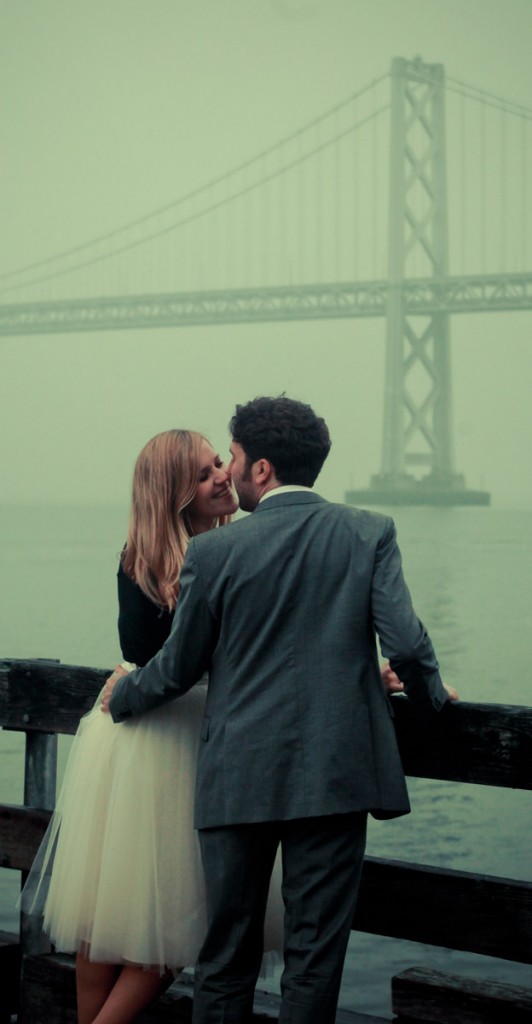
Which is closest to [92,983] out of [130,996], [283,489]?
[130,996]

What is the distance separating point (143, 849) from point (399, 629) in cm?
43

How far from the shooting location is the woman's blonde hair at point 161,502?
1.70 meters

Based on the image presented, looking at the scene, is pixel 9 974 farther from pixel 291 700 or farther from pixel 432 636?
pixel 432 636

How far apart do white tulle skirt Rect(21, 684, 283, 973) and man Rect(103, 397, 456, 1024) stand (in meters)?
0.10

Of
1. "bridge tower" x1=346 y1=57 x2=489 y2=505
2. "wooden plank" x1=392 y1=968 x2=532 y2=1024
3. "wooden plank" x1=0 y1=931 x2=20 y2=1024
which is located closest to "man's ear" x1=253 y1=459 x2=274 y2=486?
"wooden plank" x1=392 y1=968 x2=532 y2=1024

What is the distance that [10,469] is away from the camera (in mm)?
90062

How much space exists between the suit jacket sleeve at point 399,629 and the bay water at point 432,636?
2446 mm

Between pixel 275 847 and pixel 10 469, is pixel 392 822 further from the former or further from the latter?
pixel 10 469

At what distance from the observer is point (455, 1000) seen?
5.37 feet

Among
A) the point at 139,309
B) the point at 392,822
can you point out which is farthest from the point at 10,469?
the point at 392,822

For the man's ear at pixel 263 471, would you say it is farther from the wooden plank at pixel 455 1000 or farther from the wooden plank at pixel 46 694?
the wooden plank at pixel 455 1000

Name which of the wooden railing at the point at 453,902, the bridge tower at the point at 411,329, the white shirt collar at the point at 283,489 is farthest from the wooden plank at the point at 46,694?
the bridge tower at the point at 411,329

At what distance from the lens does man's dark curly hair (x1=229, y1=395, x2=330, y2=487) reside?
1.58 m

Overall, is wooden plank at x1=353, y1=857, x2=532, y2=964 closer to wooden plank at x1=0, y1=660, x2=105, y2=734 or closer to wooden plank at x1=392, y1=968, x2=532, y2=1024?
wooden plank at x1=392, y1=968, x2=532, y2=1024
